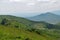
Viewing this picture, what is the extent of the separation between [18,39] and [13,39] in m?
2.99

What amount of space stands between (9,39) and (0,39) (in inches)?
208

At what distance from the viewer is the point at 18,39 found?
310ft

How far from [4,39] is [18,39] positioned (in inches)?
330

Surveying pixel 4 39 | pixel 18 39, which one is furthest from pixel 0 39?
pixel 18 39

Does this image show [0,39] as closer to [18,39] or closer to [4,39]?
[4,39]

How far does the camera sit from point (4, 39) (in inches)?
3718

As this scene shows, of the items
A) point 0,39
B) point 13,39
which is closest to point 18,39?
point 13,39

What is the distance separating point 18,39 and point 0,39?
10.6m

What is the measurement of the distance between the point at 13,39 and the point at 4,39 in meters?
5.45

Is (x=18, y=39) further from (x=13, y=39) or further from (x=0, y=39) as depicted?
(x=0, y=39)

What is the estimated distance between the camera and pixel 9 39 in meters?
93.8

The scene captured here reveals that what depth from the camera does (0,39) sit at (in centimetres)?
9319

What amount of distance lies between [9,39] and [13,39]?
2366 mm
